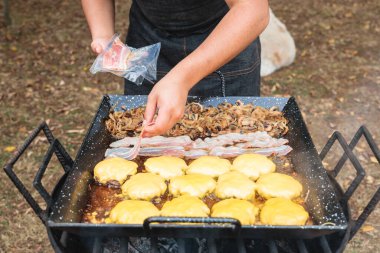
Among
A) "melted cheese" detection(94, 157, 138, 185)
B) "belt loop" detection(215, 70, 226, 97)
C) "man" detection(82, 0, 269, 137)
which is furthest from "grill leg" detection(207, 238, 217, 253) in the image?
"belt loop" detection(215, 70, 226, 97)

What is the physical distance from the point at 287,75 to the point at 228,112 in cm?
410

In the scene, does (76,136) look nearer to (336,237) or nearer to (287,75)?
(287,75)

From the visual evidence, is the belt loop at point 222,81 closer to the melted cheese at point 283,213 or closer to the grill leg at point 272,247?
the melted cheese at point 283,213

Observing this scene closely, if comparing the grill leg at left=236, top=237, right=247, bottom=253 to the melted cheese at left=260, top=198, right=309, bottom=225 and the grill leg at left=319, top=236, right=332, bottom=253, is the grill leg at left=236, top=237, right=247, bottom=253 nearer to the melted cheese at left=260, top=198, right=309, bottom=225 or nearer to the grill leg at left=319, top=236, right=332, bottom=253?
the melted cheese at left=260, top=198, right=309, bottom=225

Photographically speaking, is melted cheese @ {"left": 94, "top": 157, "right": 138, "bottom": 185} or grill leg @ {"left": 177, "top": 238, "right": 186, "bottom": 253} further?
melted cheese @ {"left": 94, "top": 157, "right": 138, "bottom": 185}

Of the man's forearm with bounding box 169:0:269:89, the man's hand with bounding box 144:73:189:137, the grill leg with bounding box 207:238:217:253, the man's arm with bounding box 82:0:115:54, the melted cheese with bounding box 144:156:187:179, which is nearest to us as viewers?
the grill leg with bounding box 207:238:217:253

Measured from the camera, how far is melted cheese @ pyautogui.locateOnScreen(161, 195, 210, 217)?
79.9 inches

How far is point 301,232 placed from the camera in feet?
5.98

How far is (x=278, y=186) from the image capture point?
7.30 feet

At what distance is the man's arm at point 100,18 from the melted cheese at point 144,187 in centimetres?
98

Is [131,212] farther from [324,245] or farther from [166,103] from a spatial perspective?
[324,245]

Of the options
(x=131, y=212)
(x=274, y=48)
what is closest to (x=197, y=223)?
(x=131, y=212)

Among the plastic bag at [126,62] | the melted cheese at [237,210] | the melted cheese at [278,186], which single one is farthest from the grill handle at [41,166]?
the melted cheese at [278,186]

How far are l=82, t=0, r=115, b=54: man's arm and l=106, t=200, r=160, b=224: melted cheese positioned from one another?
1168 mm
